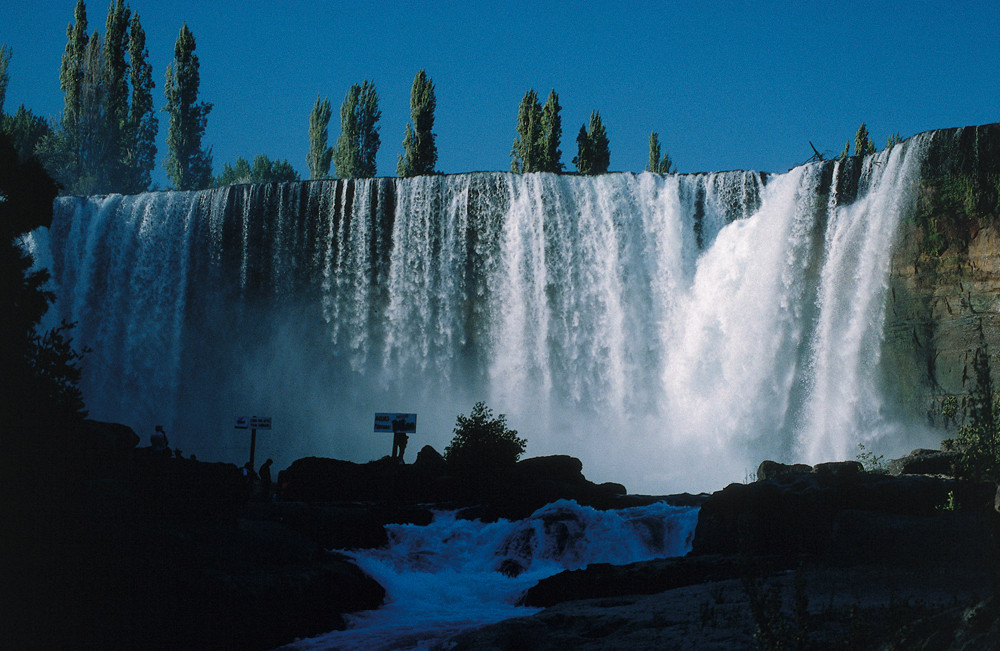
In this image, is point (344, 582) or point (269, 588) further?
point (344, 582)

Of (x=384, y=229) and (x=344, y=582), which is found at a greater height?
(x=384, y=229)

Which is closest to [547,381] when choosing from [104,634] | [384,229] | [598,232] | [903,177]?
[598,232]

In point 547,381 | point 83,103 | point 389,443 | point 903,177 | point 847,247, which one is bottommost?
point 389,443

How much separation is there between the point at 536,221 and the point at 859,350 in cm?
1405

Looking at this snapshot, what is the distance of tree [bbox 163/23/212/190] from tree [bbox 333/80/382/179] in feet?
36.0

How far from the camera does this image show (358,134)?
6931cm

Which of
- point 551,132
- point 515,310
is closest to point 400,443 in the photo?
point 515,310

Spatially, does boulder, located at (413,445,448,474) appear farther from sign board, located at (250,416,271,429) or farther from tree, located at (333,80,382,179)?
Answer: tree, located at (333,80,382,179)

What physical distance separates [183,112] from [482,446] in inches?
1954

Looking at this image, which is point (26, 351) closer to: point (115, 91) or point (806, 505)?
point (806, 505)

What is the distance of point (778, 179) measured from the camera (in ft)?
120

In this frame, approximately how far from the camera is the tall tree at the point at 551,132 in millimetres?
55688

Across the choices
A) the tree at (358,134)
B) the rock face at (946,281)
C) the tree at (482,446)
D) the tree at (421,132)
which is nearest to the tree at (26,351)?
the tree at (482,446)

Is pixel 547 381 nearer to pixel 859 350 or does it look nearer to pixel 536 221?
pixel 536 221
